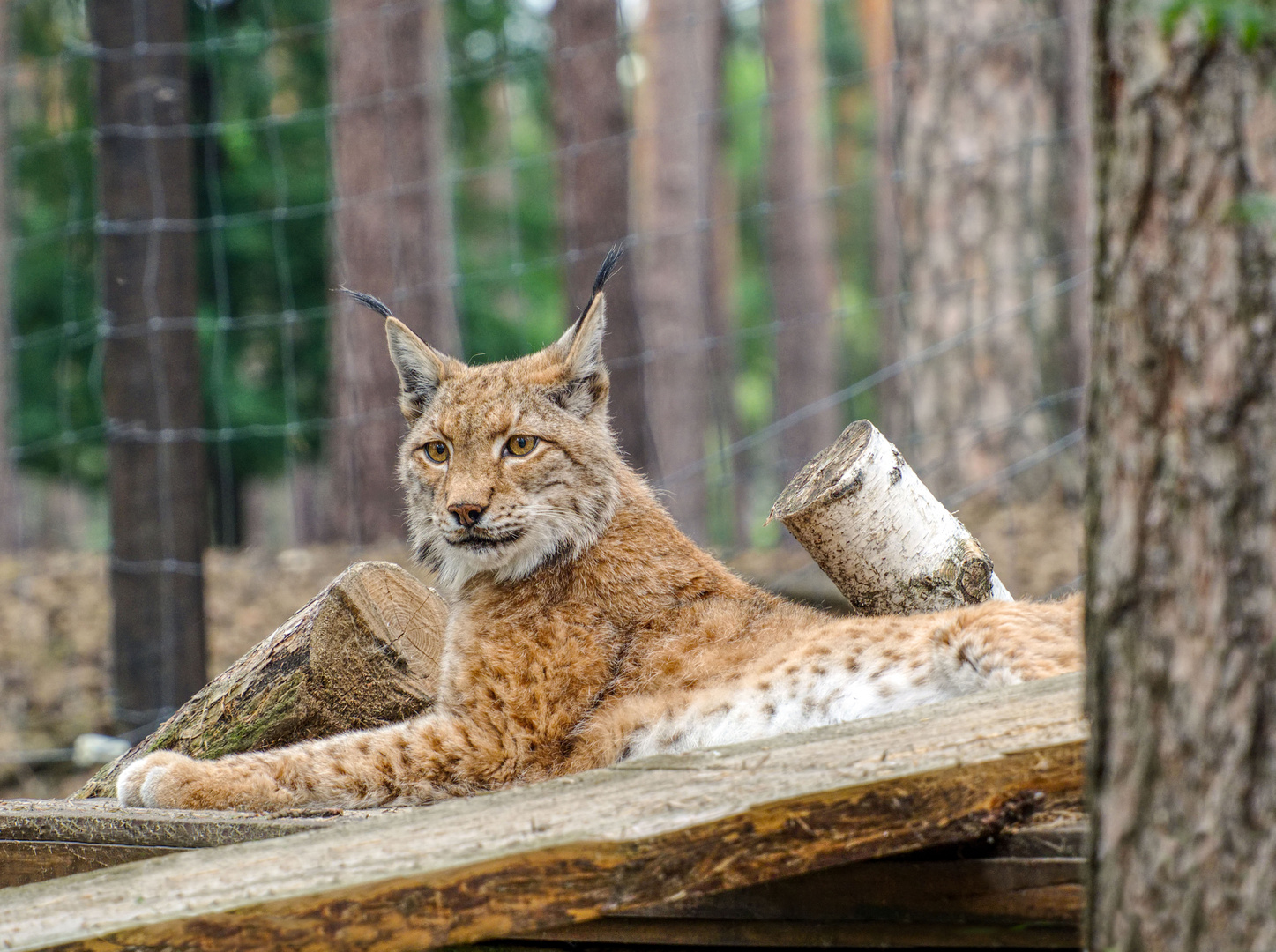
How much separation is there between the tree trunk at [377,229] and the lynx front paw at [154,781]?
22.8 ft

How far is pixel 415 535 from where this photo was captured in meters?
4.15

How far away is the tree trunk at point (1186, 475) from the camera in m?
1.56

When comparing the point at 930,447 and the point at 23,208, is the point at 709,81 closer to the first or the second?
the point at 23,208

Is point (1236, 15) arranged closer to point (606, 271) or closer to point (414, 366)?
point (606, 271)

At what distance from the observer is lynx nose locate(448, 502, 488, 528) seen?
3744 millimetres

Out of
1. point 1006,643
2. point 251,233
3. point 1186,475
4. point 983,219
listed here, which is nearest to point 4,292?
point 251,233

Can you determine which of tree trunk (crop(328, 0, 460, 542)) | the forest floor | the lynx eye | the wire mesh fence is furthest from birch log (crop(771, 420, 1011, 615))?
tree trunk (crop(328, 0, 460, 542))

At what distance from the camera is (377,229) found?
440 inches

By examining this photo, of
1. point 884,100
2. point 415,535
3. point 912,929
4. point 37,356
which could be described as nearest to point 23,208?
point 37,356

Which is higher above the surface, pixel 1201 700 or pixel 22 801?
pixel 1201 700

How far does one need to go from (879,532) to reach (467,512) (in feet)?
3.64

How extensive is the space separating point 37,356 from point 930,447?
35.7ft

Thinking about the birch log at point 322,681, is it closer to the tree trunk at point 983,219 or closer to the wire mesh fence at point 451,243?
the wire mesh fence at point 451,243

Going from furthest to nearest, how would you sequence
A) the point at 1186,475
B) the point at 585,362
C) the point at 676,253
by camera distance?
the point at 676,253 < the point at 585,362 < the point at 1186,475
